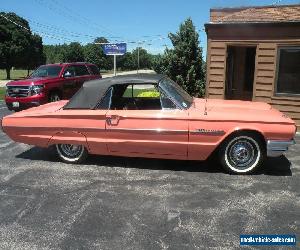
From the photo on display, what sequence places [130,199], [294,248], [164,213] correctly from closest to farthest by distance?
[294,248] → [164,213] → [130,199]

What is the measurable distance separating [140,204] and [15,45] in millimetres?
56792

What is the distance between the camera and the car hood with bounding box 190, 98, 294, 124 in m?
5.66

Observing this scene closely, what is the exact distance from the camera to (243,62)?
12.1 meters

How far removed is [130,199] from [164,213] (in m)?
0.65

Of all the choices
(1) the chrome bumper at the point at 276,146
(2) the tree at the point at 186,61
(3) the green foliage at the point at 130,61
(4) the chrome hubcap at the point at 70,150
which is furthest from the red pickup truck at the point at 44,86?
(3) the green foliage at the point at 130,61

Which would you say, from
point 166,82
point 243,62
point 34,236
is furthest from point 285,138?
point 243,62

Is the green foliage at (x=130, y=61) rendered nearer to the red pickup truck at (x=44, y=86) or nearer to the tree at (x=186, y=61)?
the tree at (x=186, y=61)

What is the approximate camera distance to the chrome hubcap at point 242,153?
5.79 meters

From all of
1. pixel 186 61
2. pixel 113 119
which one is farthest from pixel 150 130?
pixel 186 61

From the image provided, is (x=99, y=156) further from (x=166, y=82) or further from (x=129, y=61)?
(x=129, y=61)

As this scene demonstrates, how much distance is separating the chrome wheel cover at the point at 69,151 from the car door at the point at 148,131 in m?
0.71

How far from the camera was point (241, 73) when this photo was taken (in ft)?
40.0

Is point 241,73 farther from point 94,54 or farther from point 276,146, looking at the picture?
point 94,54

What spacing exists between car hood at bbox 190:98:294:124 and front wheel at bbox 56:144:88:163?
2221mm
